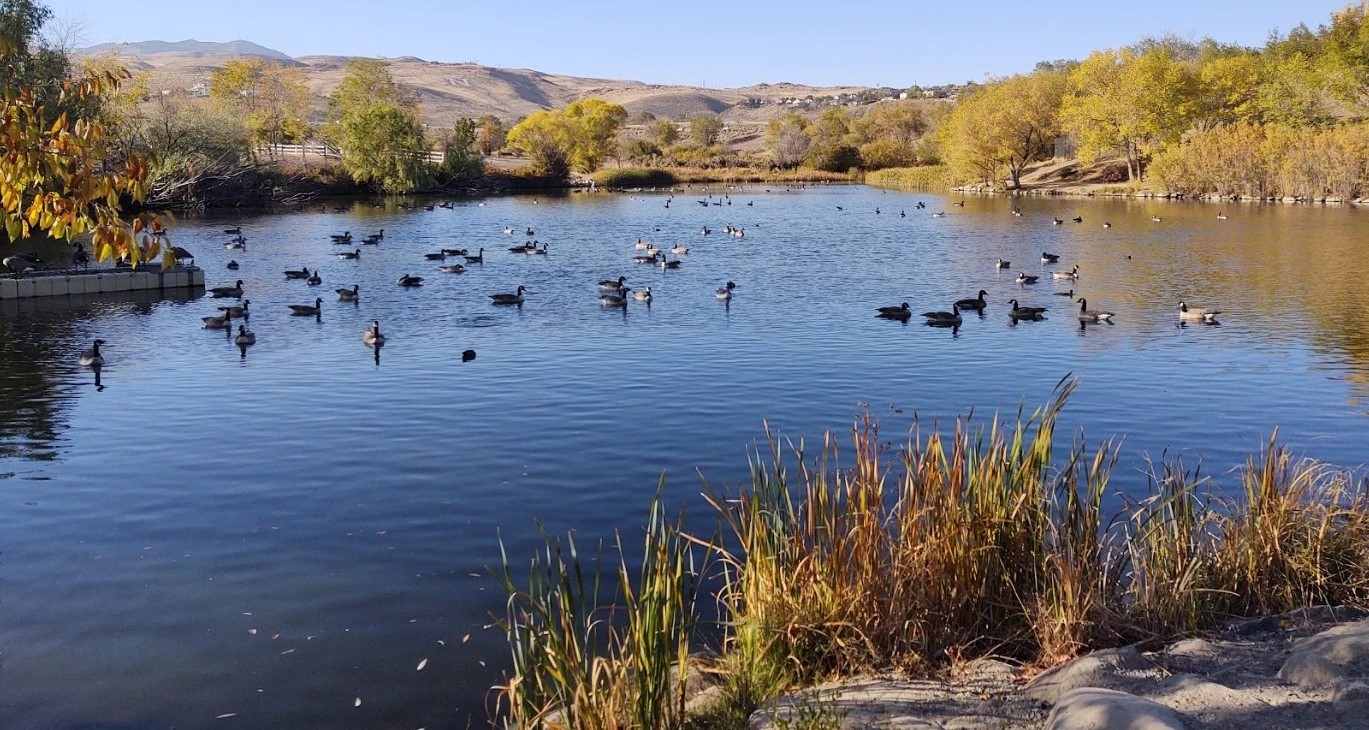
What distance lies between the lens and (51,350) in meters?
21.6

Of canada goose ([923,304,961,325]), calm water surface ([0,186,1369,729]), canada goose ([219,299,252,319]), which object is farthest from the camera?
canada goose ([219,299,252,319])

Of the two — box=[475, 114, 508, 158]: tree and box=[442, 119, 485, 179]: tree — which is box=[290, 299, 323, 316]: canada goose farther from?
box=[475, 114, 508, 158]: tree

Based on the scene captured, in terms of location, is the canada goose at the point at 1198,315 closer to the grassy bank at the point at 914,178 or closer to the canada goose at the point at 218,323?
the canada goose at the point at 218,323

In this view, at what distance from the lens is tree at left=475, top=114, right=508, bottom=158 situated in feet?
Answer: 381

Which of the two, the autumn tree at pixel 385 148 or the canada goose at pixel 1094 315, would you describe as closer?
the canada goose at pixel 1094 315

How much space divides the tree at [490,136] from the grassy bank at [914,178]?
4151 centimetres

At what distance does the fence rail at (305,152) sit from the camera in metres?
88.5

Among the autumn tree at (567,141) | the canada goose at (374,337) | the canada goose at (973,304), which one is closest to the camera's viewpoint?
the canada goose at (374,337)

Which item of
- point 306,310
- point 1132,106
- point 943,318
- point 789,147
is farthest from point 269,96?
point 943,318

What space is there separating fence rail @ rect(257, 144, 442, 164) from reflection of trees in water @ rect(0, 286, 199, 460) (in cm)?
5833

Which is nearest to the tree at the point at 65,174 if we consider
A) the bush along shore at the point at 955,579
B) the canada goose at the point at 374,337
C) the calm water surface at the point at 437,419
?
the bush along shore at the point at 955,579

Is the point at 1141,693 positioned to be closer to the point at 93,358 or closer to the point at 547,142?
the point at 93,358

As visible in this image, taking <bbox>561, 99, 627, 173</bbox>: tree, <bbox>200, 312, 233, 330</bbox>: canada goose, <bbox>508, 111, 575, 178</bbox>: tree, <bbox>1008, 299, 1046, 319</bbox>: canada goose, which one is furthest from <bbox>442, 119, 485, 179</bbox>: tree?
<bbox>1008, 299, 1046, 319</bbox>: canada goose

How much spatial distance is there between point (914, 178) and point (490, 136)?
1996 inches
